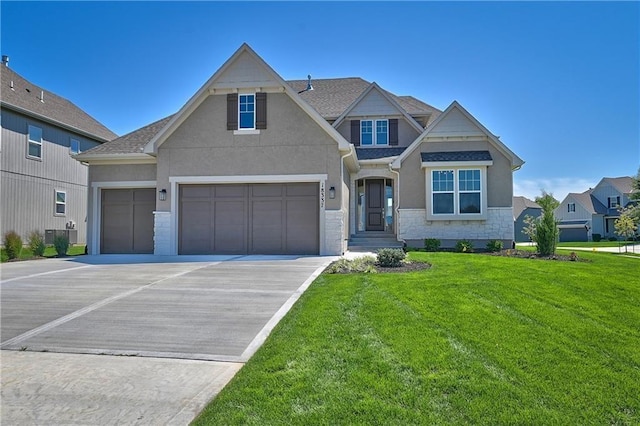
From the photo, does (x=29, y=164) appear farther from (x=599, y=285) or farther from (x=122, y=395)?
(x=599, y=285)

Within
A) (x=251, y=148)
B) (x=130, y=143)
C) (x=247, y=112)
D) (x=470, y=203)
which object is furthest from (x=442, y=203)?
(x=130, y=143)

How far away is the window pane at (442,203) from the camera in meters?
16.0

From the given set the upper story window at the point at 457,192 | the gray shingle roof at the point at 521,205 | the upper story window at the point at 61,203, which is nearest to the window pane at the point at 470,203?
the upper story window at the point at 457,192

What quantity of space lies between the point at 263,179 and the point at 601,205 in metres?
44.2

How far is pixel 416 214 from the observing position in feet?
53.7

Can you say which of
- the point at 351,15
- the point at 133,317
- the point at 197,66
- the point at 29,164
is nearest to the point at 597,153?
the point at 351,15

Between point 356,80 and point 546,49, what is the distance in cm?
1237

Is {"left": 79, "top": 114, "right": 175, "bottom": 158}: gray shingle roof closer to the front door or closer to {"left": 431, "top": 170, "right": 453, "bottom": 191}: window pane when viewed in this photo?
the front door

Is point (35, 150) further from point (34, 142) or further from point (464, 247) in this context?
point (464, 247)

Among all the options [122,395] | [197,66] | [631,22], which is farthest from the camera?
[197,66]

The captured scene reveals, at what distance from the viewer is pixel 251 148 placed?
547 inches

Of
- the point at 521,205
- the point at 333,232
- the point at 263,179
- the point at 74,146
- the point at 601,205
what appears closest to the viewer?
the point at 333,232

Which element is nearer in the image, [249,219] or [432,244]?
[249,219]

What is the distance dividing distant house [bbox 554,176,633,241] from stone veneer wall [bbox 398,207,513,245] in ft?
101
